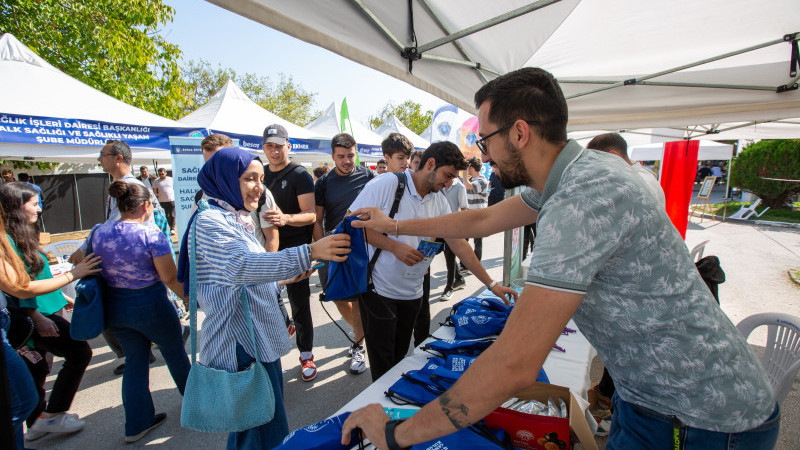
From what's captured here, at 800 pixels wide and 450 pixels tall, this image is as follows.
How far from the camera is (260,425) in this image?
6.25ft

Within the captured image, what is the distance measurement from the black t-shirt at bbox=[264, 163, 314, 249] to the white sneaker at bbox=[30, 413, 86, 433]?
2.07 meters

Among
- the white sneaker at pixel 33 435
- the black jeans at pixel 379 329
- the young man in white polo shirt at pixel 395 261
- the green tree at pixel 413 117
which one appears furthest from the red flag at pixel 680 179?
the green tree at pixel 413 117

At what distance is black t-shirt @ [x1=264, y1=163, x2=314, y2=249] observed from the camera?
3.71m

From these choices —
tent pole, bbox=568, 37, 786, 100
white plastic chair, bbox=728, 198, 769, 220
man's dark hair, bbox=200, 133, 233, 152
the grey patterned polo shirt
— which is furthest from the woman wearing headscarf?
white plastic chair, bbox=728, 198, 769, 220

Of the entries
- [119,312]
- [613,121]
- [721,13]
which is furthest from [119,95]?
[721,13]

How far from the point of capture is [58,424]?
9.09 feet

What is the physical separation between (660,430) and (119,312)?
3088mm

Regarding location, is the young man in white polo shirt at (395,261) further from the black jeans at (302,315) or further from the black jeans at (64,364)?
the black jeans at (64,364)

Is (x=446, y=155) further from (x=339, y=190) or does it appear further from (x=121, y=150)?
(x=121, y=150)

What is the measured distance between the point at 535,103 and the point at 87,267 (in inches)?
115

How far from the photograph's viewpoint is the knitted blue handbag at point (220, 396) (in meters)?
1.75

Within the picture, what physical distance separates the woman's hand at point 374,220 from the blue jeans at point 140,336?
1677mm

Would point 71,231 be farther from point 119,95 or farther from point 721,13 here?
point 721,13

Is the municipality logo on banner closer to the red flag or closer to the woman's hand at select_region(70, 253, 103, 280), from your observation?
the red flag
